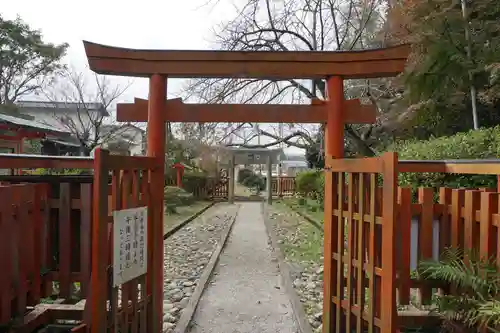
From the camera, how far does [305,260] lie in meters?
7.28

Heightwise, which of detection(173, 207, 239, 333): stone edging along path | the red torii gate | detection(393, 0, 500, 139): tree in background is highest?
detection(393, 0, 500, 139): tree in background

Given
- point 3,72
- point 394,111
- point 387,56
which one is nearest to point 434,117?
point 394,111

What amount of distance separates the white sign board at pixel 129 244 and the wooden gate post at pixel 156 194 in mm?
243

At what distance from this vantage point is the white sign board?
2734 mm

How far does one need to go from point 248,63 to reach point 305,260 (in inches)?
184

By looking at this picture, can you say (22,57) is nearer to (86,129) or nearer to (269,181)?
(86,129)

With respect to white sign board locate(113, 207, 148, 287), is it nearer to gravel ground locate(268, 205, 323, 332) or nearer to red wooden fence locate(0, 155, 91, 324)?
red wooden fence locate(0, 155, 91, 324)

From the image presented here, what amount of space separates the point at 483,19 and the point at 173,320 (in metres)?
8.42

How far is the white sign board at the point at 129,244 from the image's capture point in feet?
8.97

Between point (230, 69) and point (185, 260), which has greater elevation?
point (230, 69)

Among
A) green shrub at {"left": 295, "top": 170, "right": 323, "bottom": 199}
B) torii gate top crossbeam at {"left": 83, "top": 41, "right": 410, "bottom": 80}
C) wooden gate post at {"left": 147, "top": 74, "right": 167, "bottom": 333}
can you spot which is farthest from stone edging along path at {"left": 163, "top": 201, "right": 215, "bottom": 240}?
torii gate top crossbeam at {"left": 83, "top": 41, "right": 410, "bottom": 80}

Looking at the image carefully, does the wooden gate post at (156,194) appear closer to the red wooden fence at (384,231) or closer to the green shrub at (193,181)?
the red wooden fence at (384,231)

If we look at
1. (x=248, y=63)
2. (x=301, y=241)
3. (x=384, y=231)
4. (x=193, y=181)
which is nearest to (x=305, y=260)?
(x=301, y=241)

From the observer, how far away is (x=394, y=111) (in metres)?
10.9
